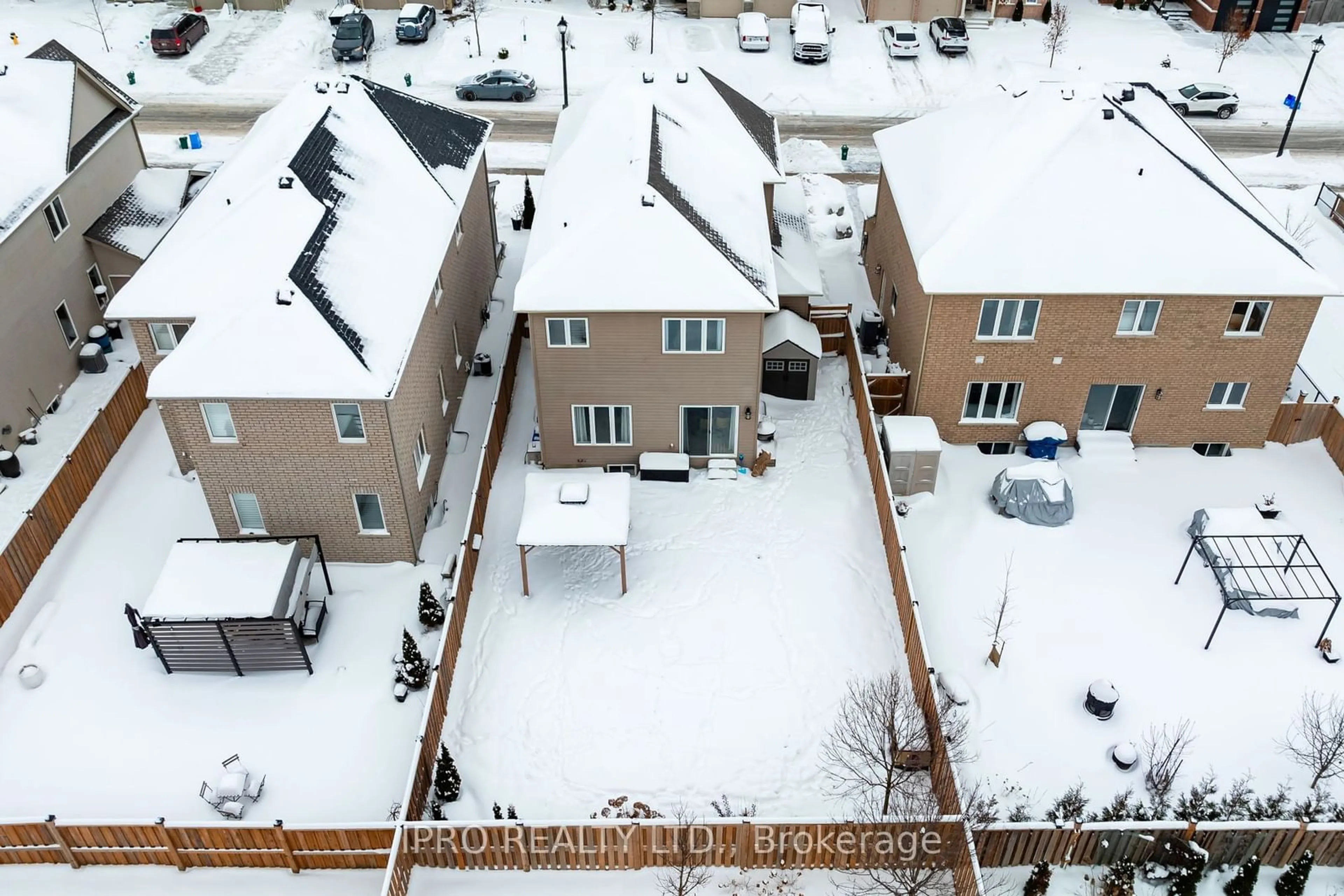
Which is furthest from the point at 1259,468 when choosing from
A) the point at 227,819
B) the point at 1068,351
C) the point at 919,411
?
the point at 227,819

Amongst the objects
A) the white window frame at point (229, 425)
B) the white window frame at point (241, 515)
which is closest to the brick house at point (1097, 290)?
the white window frame at point (229, 425)

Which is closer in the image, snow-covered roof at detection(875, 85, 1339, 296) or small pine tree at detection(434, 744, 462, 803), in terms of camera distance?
small pine tree at detection(434, 744, 462, 803)

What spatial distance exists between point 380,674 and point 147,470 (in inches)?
445

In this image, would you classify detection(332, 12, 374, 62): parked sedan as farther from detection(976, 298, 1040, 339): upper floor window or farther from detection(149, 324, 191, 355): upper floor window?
detection(976, 298, 1040, 339): upper floor window

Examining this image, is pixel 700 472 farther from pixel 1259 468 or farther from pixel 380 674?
pixel 1259 468

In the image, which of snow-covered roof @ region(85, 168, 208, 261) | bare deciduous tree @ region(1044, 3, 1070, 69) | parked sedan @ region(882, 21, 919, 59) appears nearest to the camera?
snow-covered roof @ region(85, 168, 208, 261)

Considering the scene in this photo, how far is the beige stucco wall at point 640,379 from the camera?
2816 centimetres

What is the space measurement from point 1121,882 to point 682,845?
836 centimetres

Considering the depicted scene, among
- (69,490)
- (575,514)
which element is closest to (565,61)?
(69,490)

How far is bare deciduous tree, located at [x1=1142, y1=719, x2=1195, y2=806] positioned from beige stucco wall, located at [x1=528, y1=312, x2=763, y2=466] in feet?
41.9

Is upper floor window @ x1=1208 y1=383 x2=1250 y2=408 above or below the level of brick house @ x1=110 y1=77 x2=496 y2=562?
below

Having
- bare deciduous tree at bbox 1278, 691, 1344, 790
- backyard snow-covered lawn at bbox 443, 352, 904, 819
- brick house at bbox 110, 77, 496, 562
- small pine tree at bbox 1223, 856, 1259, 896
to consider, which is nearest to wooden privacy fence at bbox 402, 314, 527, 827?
backyard snow-covered lawn at bbox 443, 352, 904, 819

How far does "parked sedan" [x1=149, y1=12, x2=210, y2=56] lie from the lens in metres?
55.2

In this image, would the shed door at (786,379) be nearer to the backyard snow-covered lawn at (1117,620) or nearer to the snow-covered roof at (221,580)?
the backyard snow-covered lawn at (1117,620)
